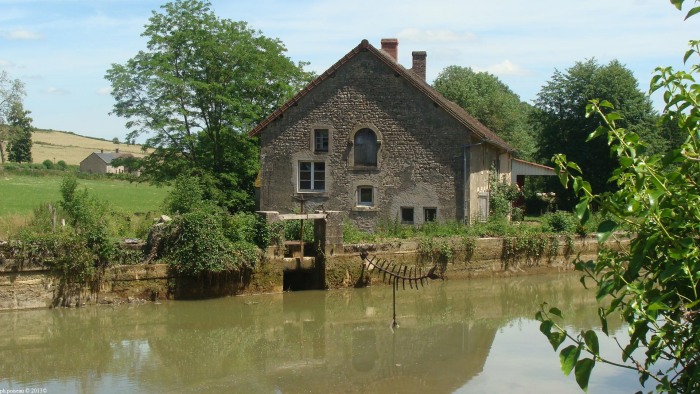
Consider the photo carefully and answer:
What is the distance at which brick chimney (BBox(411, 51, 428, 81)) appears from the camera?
34438 mm

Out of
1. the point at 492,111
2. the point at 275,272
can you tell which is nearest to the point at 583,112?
the point at 492,111

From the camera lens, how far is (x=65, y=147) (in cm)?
10231

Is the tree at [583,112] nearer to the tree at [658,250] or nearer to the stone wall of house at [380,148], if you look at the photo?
the stone wall of house at [380,148]

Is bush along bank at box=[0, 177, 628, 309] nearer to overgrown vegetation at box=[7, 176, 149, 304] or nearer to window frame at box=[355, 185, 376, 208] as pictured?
overgrown vegetation at box=[7, 176, 149, 304]

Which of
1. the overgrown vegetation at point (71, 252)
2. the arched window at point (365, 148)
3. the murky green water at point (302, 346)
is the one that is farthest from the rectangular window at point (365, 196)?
the overgrown vegetation at point (71, 252)

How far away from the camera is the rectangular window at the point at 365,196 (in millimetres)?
28359

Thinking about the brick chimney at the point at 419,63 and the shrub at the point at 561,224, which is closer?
the shrub at the point at 561,224

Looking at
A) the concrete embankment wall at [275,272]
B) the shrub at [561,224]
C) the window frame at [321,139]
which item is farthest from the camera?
the window frame at [321,139]

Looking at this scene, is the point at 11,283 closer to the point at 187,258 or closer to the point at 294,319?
the point at 187,258

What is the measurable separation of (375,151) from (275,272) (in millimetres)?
8570

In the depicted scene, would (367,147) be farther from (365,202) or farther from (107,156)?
(107,156)

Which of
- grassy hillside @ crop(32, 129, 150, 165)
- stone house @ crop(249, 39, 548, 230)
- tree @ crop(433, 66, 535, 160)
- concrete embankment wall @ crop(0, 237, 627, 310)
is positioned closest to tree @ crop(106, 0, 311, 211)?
stone house @ crop(249, 39, 548, 230)

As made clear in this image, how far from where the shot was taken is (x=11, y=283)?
1844cm

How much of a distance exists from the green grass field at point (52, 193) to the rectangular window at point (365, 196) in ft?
48.8
